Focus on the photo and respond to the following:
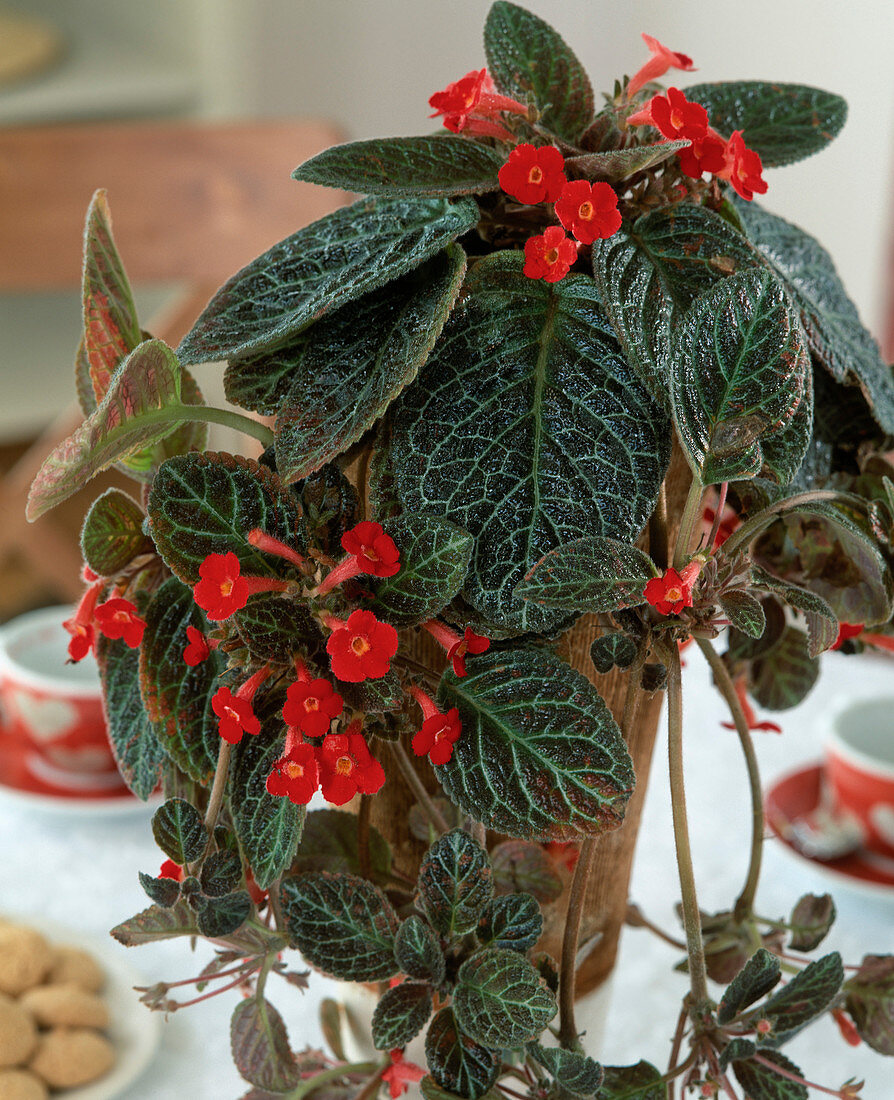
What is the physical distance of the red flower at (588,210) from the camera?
0.27 meters

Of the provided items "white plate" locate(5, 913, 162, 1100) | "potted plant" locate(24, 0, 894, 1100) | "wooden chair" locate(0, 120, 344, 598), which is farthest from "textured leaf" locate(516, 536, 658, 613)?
"wooden chair" locate(0, 120, 344, 598)

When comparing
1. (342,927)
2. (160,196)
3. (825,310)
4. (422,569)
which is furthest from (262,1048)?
(160,196)

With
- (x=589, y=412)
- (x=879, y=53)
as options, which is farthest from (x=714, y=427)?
(x=879, y=53)

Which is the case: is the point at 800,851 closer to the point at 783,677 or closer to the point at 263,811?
the point at 783,677

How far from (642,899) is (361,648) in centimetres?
34

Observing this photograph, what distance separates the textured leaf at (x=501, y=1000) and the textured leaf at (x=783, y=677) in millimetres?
147

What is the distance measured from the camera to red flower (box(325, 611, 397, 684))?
10.1 inches

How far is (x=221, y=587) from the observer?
10.3 inches

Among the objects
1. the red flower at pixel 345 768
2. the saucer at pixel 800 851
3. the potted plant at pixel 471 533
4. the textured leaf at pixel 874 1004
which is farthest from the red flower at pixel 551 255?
the saucer at pixel 800 851

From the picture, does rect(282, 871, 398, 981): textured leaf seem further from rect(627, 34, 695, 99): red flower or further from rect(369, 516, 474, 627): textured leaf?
rect(627, 34, 695, 99): red flower

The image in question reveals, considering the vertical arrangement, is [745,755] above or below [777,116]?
below

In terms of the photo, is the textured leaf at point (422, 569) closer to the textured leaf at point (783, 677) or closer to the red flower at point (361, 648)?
the red flower at point (361, 648)

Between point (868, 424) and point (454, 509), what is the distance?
14cm

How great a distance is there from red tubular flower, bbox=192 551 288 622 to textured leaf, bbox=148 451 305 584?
0.03 feet
